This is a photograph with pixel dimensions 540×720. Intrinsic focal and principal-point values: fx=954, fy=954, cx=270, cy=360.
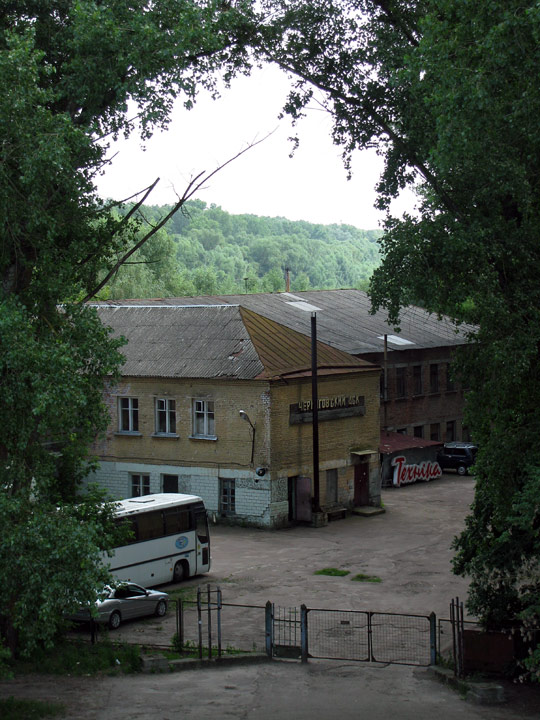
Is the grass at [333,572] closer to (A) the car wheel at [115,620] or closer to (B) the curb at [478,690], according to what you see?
(A) the car wheel at [115,620]

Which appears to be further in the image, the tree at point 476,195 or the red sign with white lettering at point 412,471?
the red sign with white lettering at point 412,471

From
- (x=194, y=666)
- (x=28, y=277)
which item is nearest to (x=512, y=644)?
(x=194, y=666)

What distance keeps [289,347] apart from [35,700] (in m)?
24.1

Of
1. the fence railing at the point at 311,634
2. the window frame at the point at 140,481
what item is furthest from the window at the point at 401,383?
the fence railing at the point at 311,634

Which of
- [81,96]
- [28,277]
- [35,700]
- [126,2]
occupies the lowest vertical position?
[35,700]

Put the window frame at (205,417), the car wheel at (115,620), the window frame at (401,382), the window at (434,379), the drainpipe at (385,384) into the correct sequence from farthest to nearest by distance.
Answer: the window at (434,379) < the window frame at (401,382) < the drainpipe at (385,384) < the window frame at (205,417) < the car wheel at (115,620)

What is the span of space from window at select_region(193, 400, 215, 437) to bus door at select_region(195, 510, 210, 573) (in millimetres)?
8240

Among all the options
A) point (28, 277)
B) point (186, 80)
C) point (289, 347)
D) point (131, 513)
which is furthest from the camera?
point (289, 347)

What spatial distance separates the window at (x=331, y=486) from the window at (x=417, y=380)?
15050mm

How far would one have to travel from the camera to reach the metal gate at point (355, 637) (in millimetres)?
20406

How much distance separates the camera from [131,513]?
26.6 m

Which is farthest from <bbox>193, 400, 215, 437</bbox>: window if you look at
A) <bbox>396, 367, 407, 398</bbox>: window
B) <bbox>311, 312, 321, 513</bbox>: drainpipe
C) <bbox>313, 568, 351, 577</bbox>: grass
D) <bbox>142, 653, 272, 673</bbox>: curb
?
<bbox>142, 653, 272, 673</bbox>: curb

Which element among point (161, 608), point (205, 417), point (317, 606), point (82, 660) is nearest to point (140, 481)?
point (205, 417)

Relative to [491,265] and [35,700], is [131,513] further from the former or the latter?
[491,265]
